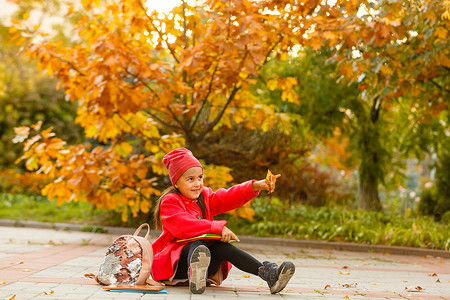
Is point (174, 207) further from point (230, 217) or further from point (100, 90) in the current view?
point (230, 217)

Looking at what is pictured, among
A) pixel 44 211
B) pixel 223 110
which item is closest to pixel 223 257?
pixel 223 110

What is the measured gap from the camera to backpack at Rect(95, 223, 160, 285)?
404 centimetres

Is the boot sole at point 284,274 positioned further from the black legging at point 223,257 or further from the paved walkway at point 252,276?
the black legging at point 223,257

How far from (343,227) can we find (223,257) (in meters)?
5.81

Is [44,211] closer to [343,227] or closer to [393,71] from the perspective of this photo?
[343,227]

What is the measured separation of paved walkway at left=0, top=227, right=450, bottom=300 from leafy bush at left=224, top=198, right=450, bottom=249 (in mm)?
640

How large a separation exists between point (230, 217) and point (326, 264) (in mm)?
3521

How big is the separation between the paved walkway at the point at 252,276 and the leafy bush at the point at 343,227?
0.64 metres

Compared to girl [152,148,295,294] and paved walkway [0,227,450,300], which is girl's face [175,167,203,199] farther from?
paved walkway [0,227,450,300]

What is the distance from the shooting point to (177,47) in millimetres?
6746

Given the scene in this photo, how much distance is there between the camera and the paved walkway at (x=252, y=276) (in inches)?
156

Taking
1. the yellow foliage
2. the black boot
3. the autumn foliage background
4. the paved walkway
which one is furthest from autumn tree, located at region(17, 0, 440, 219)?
the black boot

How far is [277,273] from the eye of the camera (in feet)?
12.9

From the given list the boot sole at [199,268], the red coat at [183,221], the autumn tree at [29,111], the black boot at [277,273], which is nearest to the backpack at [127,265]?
the red coat at [183,221]
